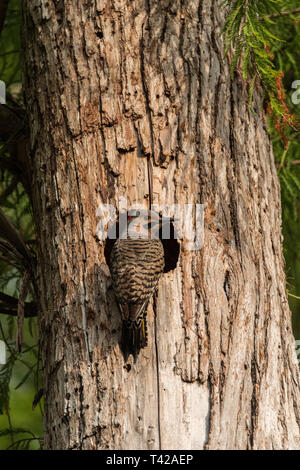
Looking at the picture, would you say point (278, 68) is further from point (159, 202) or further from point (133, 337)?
point (133, 337)

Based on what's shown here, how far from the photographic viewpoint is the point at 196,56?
147 inches

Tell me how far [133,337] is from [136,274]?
36 centimetres

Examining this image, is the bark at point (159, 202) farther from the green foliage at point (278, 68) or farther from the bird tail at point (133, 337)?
the green foliage at point (278, 68)

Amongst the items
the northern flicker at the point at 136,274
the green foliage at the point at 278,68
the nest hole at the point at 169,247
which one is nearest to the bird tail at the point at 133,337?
the northern flicker at the point at 136,274

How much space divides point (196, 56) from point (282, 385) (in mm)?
1887

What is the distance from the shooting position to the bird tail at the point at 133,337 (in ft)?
10.3

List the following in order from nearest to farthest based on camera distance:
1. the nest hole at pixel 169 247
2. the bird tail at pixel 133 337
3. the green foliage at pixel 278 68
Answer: the bird tail at pixel 133 337, the green foliage at pixel 278 68, the nest hole at pixel 169 247

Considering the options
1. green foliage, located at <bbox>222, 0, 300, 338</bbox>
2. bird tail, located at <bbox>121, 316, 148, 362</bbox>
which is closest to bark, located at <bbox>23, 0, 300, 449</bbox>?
bird tail, located at <bbox>121, 316, 148, 362</bbox>

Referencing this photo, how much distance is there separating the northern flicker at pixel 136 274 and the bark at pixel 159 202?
88 millimetres

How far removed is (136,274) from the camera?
336 cm

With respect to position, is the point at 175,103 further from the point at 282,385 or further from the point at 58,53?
the point at 282,385

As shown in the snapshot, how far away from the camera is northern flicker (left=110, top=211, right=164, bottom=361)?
3172mm

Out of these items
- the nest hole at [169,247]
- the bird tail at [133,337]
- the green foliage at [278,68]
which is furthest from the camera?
the nest hole at [169,247]

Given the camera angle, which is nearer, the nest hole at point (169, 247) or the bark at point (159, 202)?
the bark at point (159, 202)
